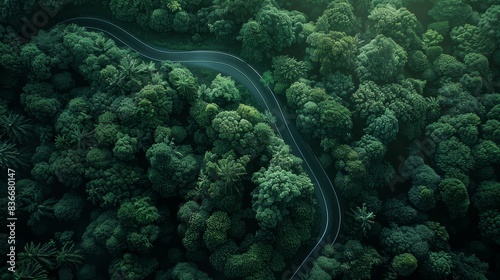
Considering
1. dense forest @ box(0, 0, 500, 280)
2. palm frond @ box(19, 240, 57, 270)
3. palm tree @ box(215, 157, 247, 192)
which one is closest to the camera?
palm tree @ box(215, 157, 247, 192)

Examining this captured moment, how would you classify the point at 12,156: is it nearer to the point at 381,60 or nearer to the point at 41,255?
the point at 41,255

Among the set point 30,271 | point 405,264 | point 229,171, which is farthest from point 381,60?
point 30,271

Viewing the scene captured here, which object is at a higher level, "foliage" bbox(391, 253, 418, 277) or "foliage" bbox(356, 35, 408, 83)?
"foliage" bbox(356, 35, 408, 83)

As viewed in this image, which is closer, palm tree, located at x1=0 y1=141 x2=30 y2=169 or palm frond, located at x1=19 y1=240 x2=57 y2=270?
palm frond, located at x1=19 y1=240 x2=57 y2=270

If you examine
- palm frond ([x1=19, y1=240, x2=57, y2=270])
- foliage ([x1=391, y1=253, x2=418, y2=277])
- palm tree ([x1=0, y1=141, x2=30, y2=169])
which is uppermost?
foliage ([x1=391, y1=253, x2=418, y2=277])

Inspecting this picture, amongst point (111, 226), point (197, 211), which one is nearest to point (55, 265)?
point (111, 226)

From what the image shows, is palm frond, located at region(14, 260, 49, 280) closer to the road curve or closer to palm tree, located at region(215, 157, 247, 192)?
palm tree, located at region(215, 157, 247, 192)

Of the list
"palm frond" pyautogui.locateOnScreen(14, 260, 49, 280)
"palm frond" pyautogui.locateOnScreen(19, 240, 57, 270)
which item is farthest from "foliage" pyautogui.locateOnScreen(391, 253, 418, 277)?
"palm frond" pyautogui.locateOnScreen(14, 260, 49, 280)
